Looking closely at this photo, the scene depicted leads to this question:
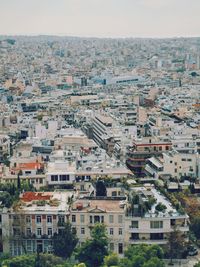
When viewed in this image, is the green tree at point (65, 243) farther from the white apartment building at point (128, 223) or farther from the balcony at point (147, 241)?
the balcony at point (147, 241)

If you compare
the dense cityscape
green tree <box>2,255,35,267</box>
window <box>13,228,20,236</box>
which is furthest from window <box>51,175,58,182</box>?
green tree <box>2,255,35,267</box>

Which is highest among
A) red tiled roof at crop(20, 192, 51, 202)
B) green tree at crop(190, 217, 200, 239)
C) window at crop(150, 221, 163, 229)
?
red tiled roof at crop(20, 192, 51, 202)

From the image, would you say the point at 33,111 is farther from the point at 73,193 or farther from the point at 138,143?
the point at 73,193

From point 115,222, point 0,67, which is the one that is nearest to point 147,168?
point 115,222

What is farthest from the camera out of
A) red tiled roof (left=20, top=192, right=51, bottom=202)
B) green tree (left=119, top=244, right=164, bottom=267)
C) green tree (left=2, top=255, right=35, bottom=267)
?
red tiled roof (left=20, top=192, right=51, bottom=202)

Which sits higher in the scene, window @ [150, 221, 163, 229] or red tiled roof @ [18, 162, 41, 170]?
red tiled roof @ [18, 162, 41, 170]

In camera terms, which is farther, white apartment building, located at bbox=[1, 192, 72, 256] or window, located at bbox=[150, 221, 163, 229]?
white apartment building, located at bbox=[1, 192, 72, 256]

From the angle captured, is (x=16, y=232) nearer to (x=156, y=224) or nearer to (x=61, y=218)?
(x=61, y=218)

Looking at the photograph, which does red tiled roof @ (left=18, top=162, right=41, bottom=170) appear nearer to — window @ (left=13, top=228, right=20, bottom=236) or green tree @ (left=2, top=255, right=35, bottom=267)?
window @ (left=13, top=228, right=20, bottom=236)
